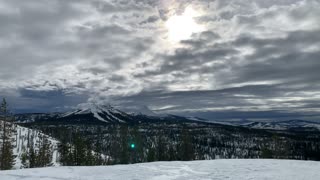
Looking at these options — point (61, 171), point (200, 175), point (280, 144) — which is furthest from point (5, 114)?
point (280, 144)

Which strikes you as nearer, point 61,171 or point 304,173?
point 304,173

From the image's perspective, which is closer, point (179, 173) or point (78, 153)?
point (179, 173)

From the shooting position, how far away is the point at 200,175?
14.7m

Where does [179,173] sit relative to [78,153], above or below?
above

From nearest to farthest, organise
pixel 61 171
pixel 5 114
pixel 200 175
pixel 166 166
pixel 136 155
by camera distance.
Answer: pixel 200 175 < pixel 61 171 < pixel 166 166 < pixel 5 114 < pixel 136 155

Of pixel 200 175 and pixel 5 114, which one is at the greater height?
pixel 5 114

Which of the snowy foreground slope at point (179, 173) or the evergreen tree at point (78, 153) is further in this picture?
the evergreen tree at point (78, 153)

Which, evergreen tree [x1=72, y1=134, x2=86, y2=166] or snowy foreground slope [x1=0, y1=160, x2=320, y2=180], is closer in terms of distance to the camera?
snowy foreground slope [x1=0, y1=160, x2=320, y2=180]

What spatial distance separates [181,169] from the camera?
16.8 meters

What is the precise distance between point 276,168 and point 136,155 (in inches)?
4258

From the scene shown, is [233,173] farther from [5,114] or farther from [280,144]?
[280,144]

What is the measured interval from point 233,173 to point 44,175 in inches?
337

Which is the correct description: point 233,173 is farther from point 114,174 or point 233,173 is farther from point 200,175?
point 114,174

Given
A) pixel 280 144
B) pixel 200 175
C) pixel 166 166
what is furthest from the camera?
pixel 280 144
